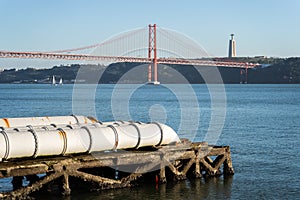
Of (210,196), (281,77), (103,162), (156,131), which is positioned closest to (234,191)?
(210,196)

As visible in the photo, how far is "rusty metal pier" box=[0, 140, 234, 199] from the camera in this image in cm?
1762

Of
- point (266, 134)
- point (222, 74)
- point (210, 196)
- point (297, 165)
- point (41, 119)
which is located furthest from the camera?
point (222, 74)

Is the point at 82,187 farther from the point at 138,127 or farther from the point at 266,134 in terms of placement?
the point at 266,134

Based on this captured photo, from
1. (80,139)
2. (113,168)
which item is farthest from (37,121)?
(113,168)

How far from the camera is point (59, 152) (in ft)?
62.1

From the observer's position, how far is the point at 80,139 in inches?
762

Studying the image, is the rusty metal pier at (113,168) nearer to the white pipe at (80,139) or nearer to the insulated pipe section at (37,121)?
the white pipe at (80,139)

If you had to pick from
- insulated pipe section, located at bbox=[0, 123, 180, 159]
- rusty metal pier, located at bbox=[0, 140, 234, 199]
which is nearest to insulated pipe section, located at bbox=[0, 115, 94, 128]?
insulated pipe section, located at bbox=[0, 123, 180, 159]

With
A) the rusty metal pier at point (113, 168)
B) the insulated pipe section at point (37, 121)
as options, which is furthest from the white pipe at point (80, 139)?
the insulated pipe section at point (37, 121)

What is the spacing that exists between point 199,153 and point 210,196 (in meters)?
1.93

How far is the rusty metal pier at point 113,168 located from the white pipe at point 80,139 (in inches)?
10.5

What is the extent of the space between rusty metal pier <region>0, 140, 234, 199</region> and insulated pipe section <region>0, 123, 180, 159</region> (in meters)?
0.26

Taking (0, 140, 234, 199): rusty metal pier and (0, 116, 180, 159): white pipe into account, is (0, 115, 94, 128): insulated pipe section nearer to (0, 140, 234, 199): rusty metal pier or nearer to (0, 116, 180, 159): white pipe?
(0, 116, 180, 159): white pipe

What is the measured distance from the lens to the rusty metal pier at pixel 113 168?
17.6 m
